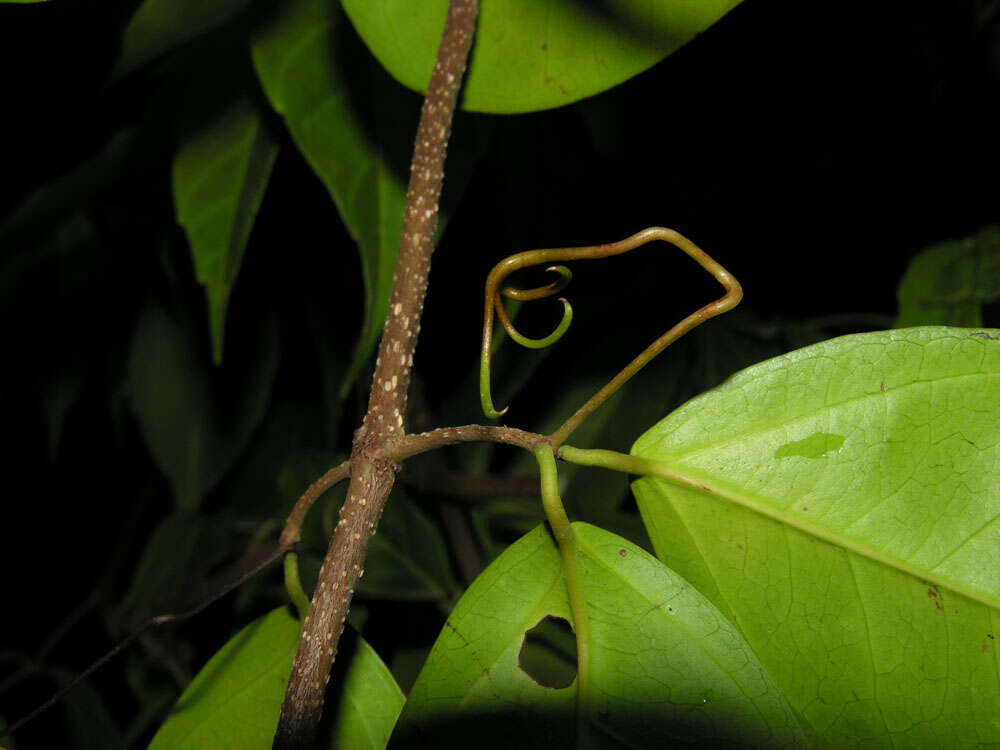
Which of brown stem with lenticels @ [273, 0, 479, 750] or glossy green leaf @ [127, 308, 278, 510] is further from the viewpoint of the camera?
glossy green leaf @ [127, 308, 278, 510]

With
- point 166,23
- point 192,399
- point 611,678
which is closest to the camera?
point 611,678

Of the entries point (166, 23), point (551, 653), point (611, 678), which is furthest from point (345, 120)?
point (551, 653)

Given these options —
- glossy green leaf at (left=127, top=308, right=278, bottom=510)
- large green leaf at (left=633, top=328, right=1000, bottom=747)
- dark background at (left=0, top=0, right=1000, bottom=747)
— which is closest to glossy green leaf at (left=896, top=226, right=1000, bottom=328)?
dark background at (left=0, top=0, right=1000, bottom=747)

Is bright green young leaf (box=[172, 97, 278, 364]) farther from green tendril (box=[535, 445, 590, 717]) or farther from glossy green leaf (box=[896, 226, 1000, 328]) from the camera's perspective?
glossy green leaf (box=[896, 226, 1000, 328])

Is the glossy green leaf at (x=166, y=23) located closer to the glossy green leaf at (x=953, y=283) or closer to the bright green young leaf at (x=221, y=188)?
the bright green young leaf at (x=221, y=188)

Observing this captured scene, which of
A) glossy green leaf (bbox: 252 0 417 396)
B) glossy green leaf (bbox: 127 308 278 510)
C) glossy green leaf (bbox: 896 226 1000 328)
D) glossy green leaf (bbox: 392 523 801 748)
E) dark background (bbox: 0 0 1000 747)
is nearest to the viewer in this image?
glossy green leaf (bbox: 392 523 801 748)

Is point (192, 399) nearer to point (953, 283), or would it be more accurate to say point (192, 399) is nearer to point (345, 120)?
point (345, 120)

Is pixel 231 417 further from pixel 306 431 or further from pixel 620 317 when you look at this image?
pixel 620 317
